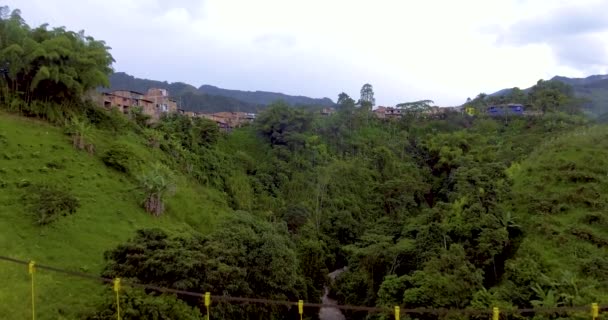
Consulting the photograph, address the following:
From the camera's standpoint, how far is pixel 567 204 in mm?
17234

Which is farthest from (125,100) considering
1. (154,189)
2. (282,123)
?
(154,189)

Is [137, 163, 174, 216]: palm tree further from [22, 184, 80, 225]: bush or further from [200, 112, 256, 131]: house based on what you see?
[200, 112, 256, 131]: house

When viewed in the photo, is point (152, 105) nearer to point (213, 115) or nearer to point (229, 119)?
point (213, 115)

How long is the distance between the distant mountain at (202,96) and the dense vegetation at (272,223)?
1584 centimetres

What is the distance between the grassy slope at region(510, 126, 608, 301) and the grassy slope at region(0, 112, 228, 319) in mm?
13267

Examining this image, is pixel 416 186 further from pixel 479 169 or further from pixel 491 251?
pixel 491 251

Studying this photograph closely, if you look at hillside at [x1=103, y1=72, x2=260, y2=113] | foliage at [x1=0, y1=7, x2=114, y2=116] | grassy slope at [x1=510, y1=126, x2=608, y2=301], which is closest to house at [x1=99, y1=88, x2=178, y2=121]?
foliage at [x1=0, y1=7, x2=114, y2=116]

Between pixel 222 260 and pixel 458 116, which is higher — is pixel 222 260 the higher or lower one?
the lower one

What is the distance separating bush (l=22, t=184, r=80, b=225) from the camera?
1598cm

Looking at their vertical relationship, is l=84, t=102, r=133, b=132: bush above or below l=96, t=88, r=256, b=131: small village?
below

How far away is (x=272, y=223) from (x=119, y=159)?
7500mm

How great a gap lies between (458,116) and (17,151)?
3649 cm

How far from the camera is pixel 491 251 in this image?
15.4m

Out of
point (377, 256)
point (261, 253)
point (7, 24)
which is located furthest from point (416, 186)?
point (7, 24)
